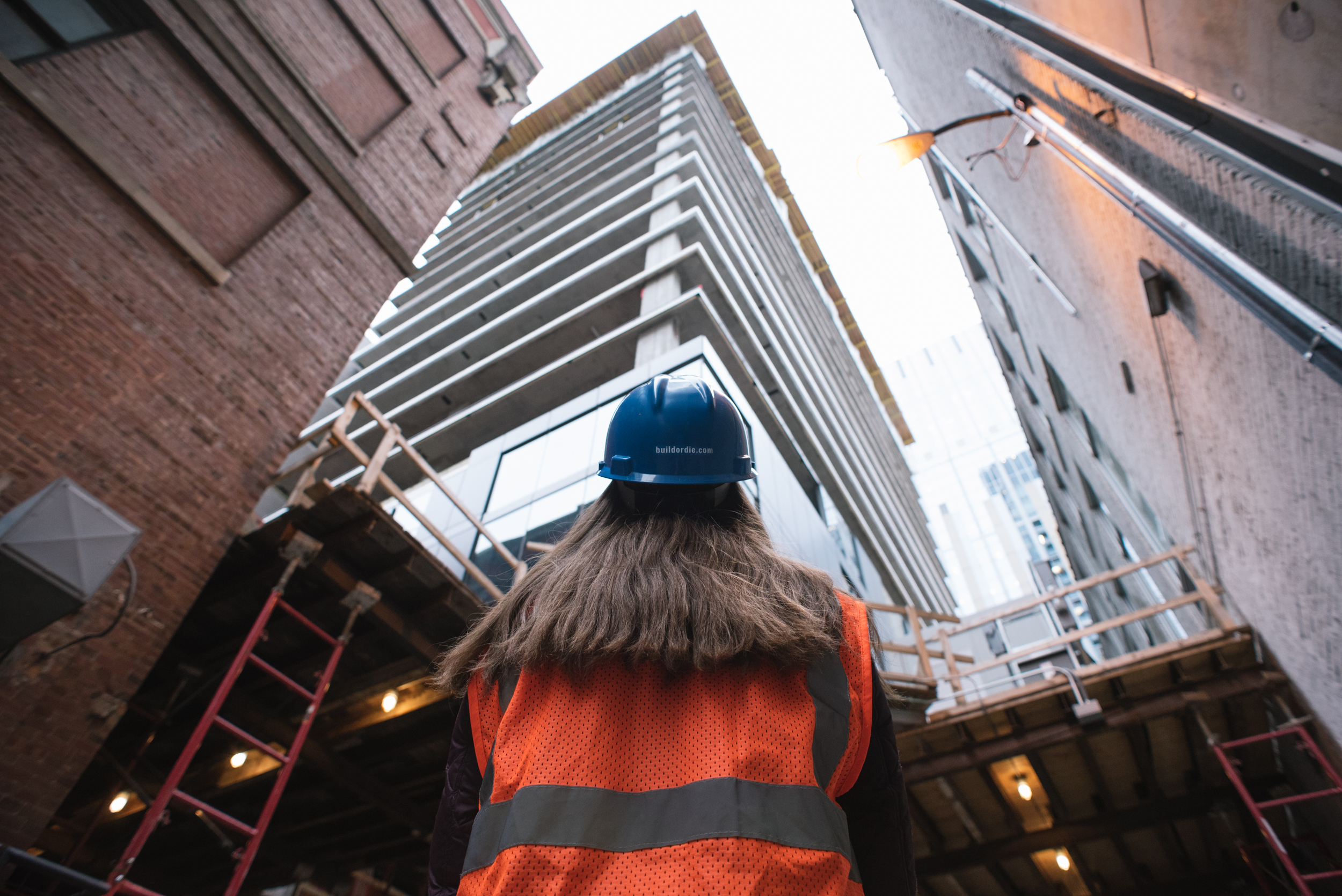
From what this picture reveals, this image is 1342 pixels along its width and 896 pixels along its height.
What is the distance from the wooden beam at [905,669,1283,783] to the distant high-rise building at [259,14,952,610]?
3065mm

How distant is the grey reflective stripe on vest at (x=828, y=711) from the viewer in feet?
4.65

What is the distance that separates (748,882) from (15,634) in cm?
553

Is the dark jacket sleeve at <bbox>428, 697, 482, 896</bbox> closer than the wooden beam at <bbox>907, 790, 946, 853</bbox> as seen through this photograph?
Yes

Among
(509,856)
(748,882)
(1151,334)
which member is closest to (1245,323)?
(1151,334)

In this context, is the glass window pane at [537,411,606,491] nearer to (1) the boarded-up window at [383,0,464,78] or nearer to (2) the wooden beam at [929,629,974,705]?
(2) the wooden beam at [929,629,974,705]

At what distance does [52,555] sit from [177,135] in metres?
5.37

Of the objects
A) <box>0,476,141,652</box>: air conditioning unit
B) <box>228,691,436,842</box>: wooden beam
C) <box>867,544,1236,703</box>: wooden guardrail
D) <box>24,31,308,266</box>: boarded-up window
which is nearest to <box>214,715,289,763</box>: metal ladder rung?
<box>0,476,141,652</box>: air conditioning unit

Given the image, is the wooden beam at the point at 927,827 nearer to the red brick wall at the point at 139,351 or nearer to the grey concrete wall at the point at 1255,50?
the grey concrete wall at the point at 1255,50

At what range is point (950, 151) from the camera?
9766 mm

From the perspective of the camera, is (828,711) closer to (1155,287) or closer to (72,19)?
(1155,287)

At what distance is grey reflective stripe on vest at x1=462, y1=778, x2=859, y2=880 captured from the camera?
121 cm

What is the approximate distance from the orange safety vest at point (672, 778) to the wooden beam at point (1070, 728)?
771cm

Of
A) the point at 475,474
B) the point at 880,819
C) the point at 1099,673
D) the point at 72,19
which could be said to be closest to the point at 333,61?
the point at 72,19

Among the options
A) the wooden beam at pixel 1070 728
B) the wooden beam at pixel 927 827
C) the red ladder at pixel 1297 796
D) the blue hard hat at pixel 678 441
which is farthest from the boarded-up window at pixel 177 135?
the red ladder at pixel 1297 796
